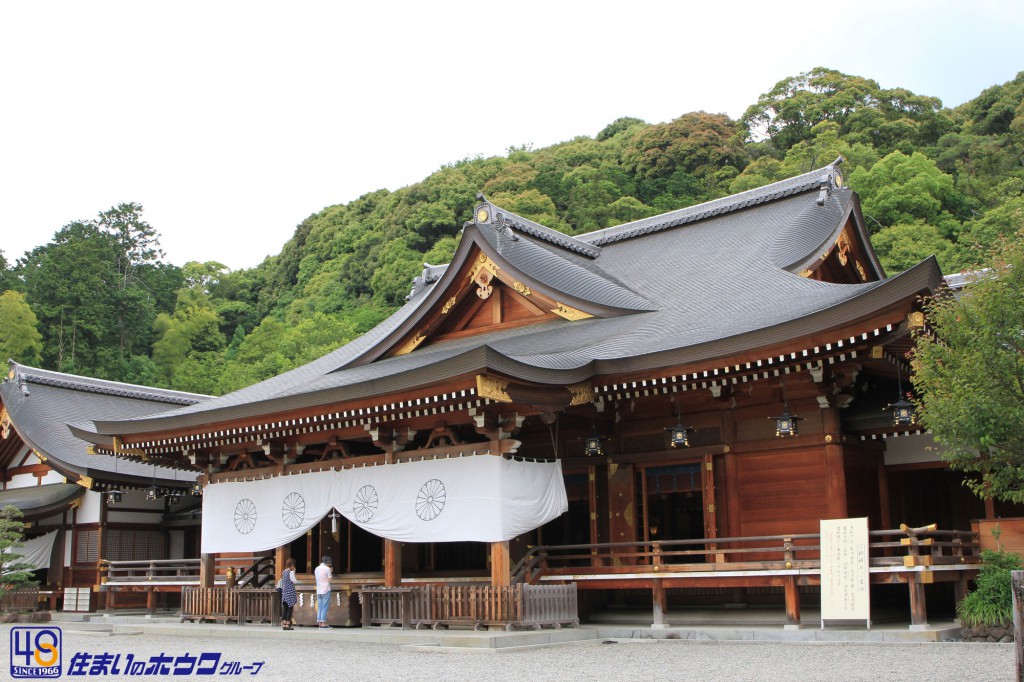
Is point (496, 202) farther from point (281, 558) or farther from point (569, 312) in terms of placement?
point (281, 558)

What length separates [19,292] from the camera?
185 feet

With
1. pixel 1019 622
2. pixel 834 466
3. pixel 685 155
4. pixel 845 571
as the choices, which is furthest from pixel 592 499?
pixel 685 155

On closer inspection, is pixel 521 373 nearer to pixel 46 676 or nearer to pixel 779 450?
pixel 779 450

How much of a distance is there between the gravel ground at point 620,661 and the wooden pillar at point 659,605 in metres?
0.49

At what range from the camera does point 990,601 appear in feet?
38.8

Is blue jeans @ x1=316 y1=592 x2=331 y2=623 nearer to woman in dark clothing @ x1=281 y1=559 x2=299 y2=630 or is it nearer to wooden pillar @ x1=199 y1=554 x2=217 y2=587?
woman in dark clothing @ x1=281 y1=559 x2=299 y2=630

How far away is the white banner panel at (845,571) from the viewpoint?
12.3 metres

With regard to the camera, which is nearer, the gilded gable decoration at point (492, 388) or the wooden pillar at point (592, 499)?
the gilded gable decoration at point (492, 388)

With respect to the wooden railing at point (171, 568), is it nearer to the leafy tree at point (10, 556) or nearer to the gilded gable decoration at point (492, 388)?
the leafy tree at point (10, 556)

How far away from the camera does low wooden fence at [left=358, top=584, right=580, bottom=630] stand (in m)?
13.4

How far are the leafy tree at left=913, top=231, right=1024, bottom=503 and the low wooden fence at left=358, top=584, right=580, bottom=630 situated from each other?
6.21m

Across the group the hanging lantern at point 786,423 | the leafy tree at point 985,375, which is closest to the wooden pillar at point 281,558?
the hanging lantern at point 786,423

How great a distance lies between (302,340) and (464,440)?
34971 mm

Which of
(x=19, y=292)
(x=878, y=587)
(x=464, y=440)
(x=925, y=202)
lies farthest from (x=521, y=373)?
(x=19, y=292)
